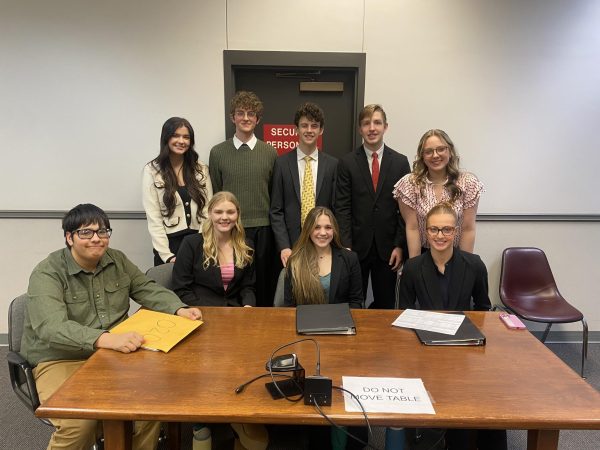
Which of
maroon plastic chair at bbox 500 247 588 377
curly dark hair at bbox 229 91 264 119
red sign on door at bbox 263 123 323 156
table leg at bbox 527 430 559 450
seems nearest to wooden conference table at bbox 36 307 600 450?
table leg at bbox 527 430 559 450

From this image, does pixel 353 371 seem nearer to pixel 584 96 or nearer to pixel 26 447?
pixel 26 447

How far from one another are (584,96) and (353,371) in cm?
303

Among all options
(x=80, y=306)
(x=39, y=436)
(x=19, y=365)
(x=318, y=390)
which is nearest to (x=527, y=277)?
(x=318, y=390)

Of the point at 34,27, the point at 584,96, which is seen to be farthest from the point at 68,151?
the point at 584,96

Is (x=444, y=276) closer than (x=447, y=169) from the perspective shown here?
Yes

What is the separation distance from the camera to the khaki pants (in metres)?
1.48

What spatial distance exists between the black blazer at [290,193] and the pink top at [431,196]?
0.47 metres

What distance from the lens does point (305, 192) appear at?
2.55 m

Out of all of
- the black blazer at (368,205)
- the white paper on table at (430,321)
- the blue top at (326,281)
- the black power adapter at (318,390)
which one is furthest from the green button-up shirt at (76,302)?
the black blazer at (368,205)

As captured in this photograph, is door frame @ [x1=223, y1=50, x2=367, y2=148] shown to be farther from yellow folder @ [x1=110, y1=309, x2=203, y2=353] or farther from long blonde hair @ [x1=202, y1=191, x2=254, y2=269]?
yellow folder @ [x1=110, y1=309, x2=203, y2=353]

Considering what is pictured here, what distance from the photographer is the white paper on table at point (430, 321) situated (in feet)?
5.27

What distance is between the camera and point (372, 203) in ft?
8.28

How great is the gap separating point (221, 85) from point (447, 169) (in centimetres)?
171

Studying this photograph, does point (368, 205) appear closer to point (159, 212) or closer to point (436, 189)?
point (436, 189)
